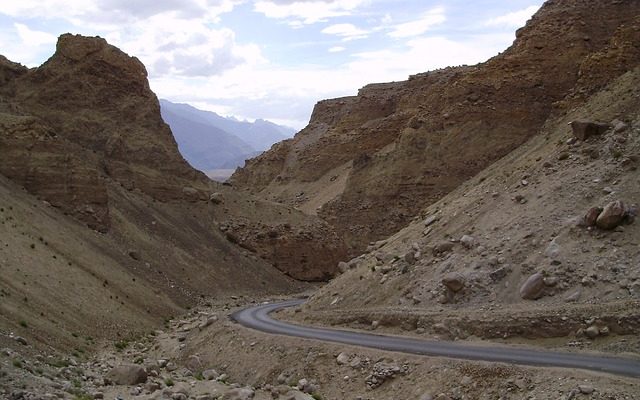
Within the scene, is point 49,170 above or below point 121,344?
above

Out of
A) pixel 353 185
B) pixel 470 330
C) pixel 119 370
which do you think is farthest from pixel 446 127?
pixel 119 370

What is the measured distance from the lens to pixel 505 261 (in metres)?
26.8

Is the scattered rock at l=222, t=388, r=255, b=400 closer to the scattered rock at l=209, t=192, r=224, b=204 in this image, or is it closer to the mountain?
the mountain

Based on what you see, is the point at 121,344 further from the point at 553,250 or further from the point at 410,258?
the point at 553,250

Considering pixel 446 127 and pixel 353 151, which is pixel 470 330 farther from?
pixel 353 151

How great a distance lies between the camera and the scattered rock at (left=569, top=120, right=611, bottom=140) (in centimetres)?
3009

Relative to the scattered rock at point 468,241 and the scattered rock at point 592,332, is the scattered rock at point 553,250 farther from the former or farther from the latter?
the scattered rock at point 592,332

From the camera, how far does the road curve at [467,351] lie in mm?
17781

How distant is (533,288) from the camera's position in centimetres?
2428

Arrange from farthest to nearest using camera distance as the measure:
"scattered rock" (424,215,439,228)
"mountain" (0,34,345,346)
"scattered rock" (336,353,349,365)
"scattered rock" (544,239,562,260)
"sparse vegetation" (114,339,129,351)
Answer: "scattered rock" (424,215,439,228), "mountain" (0,34,345,346), "sparse vegetation" (114,339,129,351), "scattered rock" (544,239,562,260), "scattered rock" (336,353,349,365)

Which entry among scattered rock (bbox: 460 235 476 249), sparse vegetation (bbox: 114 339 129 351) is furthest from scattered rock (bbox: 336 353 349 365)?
sparse vegetation (bbox: 114 339 129 351)

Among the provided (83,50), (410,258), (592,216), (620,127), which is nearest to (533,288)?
(592,216)

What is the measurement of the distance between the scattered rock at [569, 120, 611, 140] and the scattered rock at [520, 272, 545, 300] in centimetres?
914

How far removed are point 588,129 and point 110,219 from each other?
3122 cm
